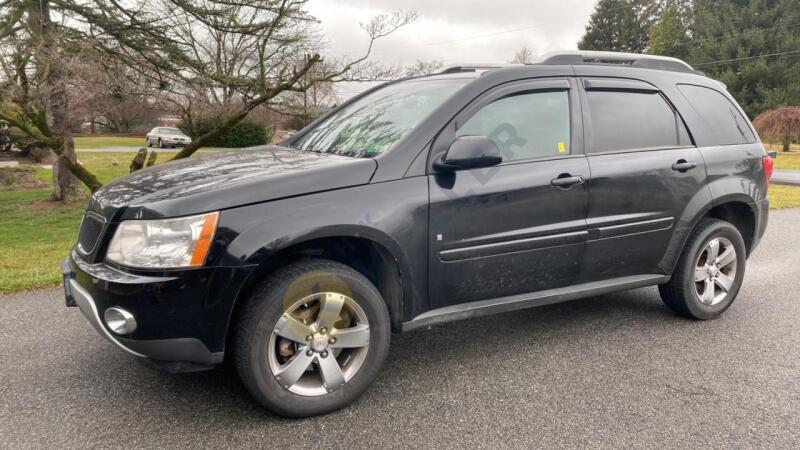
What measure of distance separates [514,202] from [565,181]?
40cm

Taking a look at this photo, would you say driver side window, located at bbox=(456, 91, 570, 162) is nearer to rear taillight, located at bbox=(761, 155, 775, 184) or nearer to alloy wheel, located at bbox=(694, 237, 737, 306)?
alloy wheel, located at bbox=(694, 237, 737, 306)

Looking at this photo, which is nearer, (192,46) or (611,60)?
(611,60)

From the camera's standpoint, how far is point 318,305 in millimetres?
2805

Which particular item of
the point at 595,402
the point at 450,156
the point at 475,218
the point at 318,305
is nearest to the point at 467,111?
the point at 450,156

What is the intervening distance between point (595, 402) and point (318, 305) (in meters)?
1.55

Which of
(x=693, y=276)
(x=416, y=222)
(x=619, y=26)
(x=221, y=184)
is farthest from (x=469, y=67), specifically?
(x=619, y=26)

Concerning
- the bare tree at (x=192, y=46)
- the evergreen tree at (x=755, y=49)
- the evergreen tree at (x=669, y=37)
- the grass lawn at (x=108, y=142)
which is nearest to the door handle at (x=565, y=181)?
the bare tree at (x=192, y=46)

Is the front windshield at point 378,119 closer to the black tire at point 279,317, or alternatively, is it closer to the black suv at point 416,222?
the black suv at point 416,222

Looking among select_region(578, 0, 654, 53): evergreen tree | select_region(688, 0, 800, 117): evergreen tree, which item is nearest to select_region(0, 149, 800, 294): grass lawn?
select_region(688, 0, 800, 117): evergreen tree

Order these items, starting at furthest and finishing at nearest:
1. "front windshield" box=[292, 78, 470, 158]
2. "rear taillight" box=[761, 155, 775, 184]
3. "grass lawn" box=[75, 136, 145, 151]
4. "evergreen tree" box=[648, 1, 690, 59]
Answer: "evergreen tree" box=[648, 1, 690, 59] → "grass lawn" box=[75, 136, 145, 151] → "rear taillight" box=[761, 155, 775, 184] → "front windshield" box=[292, 78, 470, 158]

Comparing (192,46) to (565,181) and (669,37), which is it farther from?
(669,37)

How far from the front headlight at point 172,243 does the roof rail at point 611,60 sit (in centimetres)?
240

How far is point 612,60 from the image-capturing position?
3.97 metres

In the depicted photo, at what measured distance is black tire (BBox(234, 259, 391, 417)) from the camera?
2629 millimetres
